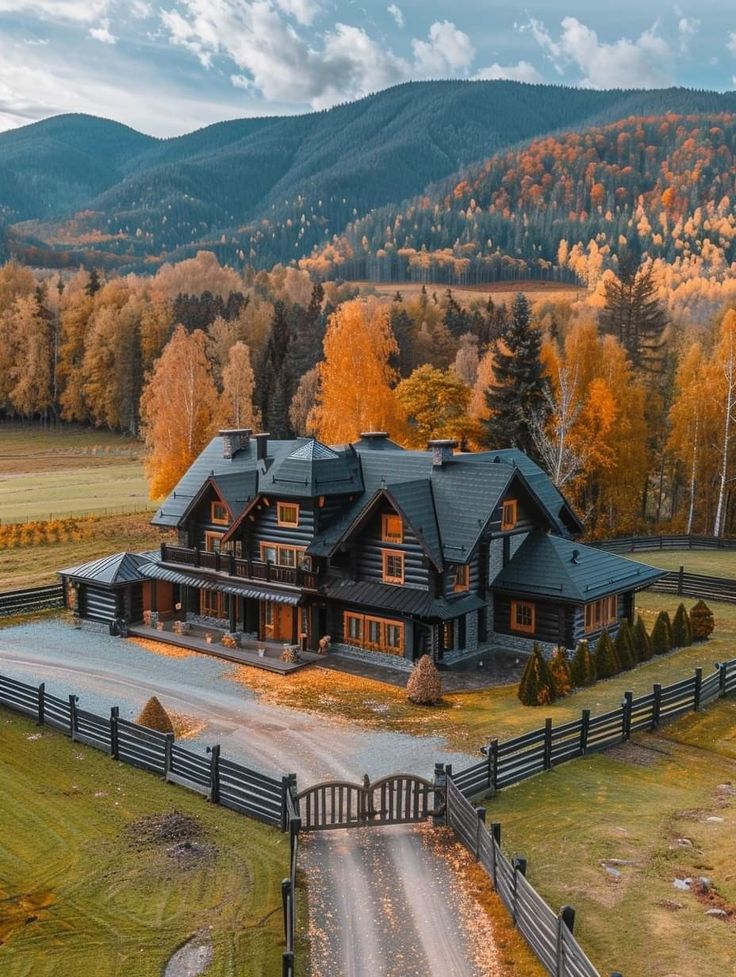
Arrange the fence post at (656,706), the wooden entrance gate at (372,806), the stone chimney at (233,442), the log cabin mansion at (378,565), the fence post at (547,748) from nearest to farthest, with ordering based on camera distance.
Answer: the wooden entrance gate at (372,806)
the fence post at (547,748)
the fence post at (656,706)
the log cabin mansion at (378,565)
the stone chimney at (233,442)

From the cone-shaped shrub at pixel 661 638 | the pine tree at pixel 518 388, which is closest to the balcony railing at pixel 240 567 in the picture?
the cone-shaped shrub at pixel 661 638

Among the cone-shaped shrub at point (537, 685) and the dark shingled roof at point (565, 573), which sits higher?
the dark shingled roof at point (565, 573)

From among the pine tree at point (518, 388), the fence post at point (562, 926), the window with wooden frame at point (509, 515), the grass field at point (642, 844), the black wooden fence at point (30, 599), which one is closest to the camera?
the fence post at point (562, 926)

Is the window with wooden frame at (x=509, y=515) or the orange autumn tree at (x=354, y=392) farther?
the orange autumn tree at (x=354, y=392)

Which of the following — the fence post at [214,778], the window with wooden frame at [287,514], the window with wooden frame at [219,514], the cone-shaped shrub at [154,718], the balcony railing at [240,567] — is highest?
the window with wooden frame at [287,514]

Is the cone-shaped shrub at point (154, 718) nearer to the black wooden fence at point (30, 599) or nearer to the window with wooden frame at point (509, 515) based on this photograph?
the window with wooden frame at point (509, 515)

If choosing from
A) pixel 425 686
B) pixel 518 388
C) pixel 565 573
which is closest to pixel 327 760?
pixel 425 686

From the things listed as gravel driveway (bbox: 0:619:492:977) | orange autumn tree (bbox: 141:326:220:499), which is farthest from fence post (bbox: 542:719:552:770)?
orange autumn tree (bbox: 141:326:220:499)
